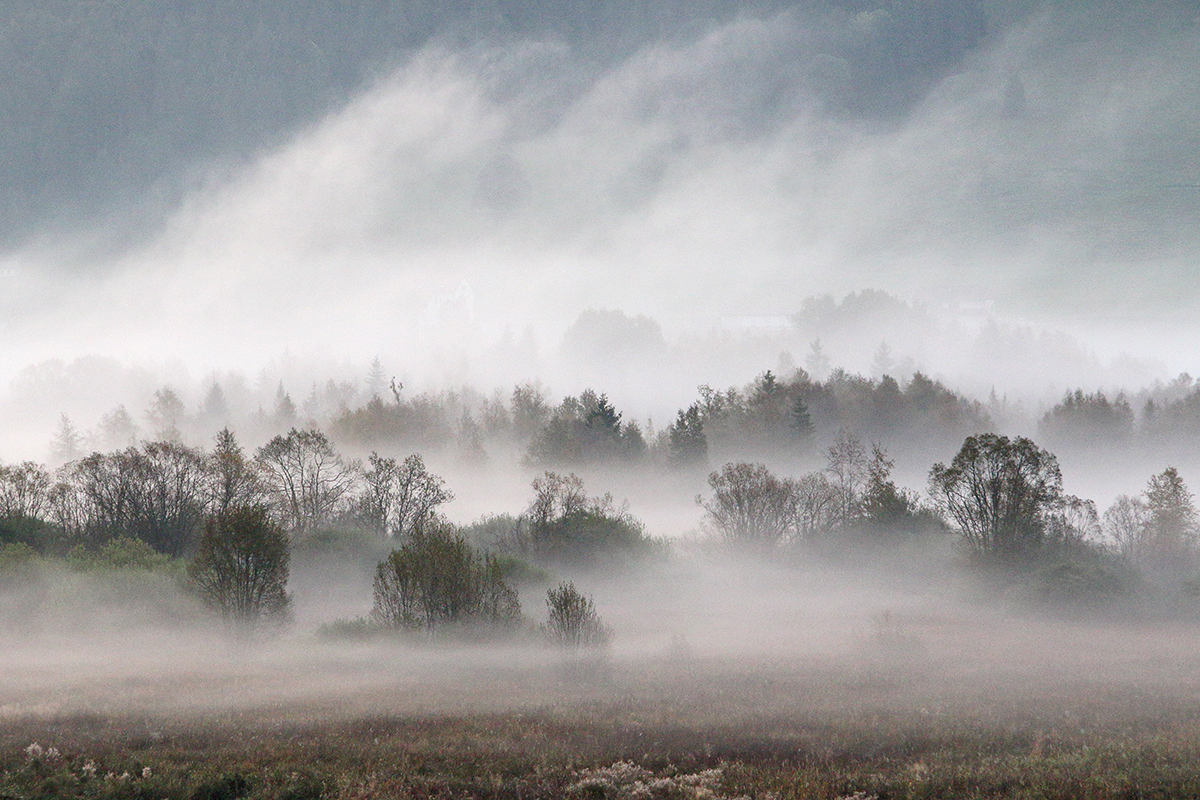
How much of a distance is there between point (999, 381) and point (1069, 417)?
196ft

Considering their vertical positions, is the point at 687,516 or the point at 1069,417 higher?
the point at 1069,417

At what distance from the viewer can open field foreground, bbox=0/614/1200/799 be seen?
17812 mm

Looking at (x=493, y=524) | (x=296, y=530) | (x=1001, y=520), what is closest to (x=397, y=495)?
(x=296, y=530)

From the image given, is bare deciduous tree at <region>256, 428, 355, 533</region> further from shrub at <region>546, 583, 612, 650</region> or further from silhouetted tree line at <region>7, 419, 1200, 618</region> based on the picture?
shrub at <region>546, 583, 612, 650</region>

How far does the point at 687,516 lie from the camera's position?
109188 millimetres

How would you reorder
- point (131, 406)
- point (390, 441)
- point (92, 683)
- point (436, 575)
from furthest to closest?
point (131, 406), point (390, 441), point (436, 575), point (92, 683)

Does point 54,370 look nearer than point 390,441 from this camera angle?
No

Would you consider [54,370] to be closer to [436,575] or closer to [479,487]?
[479,487]

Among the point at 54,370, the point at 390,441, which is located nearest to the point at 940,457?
the point at 390,441

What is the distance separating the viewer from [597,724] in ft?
84.4

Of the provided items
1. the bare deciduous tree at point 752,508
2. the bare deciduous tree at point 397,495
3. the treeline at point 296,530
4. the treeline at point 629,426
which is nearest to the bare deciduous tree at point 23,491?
the treeline at point 296,530

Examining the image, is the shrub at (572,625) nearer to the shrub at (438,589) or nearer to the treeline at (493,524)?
the shrub at (438,589)

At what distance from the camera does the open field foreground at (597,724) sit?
17.8 meters

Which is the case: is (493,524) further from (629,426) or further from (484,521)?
(629,426)
